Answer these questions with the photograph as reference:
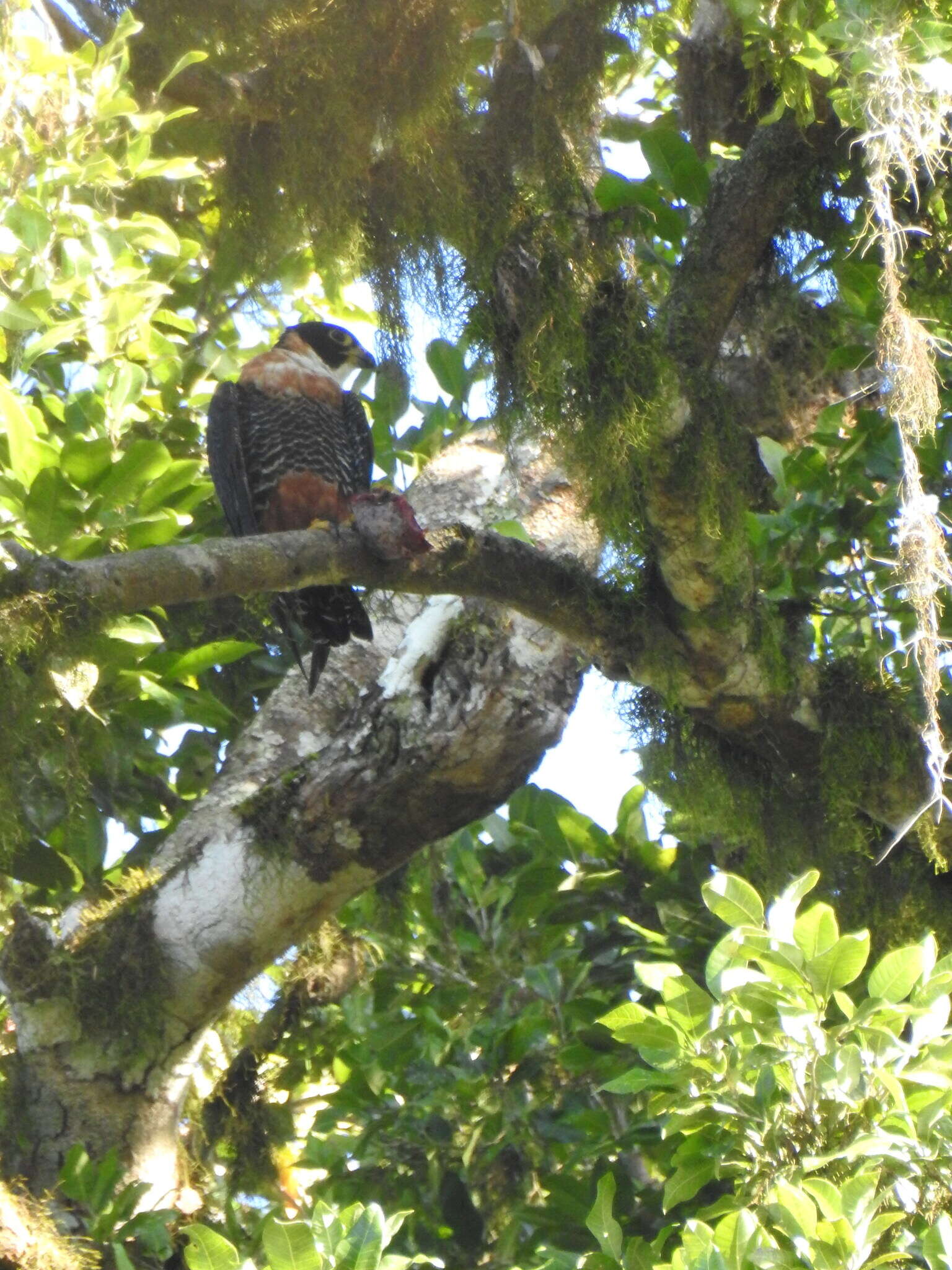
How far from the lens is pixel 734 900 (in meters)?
2.14

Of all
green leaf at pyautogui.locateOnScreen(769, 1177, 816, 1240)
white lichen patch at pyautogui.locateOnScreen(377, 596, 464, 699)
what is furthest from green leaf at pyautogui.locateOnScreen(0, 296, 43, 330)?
green leaf at pyautogui.locateOnScreen(769, 1177, 816, 1240)

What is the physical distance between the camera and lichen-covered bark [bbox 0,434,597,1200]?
10.0ft

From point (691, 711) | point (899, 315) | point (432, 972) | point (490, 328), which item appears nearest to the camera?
point (899, 315)

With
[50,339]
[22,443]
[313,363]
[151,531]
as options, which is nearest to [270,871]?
[151,531]

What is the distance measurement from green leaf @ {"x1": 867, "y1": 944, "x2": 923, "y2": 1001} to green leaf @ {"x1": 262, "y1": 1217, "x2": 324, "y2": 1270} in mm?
909

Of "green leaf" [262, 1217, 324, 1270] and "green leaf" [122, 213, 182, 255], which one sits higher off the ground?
"green leaf" [122, 213, 182, 255]

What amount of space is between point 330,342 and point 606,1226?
11.4 feet

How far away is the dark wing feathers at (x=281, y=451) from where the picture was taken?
148 inches

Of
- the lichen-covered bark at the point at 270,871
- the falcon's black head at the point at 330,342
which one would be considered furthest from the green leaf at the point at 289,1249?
the falcon's black head at the point at 330,342

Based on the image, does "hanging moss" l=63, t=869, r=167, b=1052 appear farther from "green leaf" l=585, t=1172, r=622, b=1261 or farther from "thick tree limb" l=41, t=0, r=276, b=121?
"thick tree limb" l=41, t=0, r=276, b=121

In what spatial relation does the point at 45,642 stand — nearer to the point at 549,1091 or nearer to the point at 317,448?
the point at 549,1091

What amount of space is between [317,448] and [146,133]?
1348 mm

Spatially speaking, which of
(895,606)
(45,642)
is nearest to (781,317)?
(895,606)

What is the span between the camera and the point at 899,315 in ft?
6.83
